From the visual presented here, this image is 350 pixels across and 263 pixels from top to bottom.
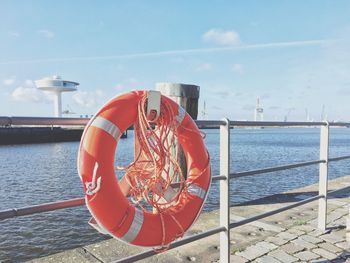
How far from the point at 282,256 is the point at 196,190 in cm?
129

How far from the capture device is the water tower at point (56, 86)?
67.2 m

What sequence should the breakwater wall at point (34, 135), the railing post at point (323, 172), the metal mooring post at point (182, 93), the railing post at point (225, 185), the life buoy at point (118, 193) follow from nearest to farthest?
the life buoy at point (118, 193)
the railing post at point (225, 185)
the metal mooring post at point (182, 93)
the railing post at point (323, 172)
the breakwater wall at point (34, 135)

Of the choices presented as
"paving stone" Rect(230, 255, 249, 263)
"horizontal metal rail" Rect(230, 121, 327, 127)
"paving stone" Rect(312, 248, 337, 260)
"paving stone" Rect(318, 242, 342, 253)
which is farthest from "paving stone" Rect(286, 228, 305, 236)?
"horizontal metal rail" Rect(230, 121, 327, 127)

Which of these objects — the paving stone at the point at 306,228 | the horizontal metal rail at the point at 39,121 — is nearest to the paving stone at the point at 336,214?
the paving stone at the point at 306,228

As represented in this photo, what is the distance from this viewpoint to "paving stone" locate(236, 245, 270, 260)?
8.60 feet

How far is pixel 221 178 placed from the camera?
7.11ft

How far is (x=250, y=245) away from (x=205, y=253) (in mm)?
444

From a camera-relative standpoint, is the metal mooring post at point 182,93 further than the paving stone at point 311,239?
Yes

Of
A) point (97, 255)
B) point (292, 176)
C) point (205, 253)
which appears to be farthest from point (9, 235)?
point (292, 176)

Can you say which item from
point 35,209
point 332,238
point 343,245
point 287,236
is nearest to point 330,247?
point 343,245

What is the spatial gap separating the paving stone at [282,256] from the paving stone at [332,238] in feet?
1.94

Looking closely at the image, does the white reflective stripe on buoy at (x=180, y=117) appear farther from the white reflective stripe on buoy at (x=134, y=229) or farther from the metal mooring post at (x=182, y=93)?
the metal mooring post at (x=182, y=93)

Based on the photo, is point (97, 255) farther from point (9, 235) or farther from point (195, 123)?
point (9, 235)

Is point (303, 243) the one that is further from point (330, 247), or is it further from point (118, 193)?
point (118, 193)
